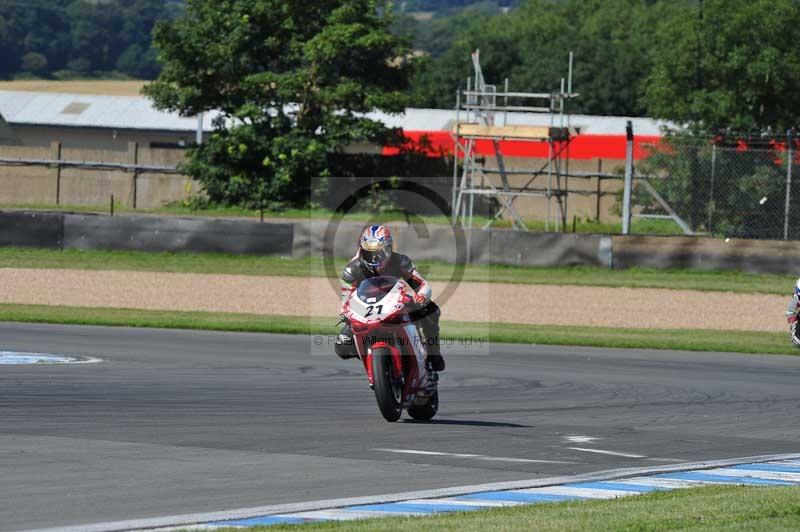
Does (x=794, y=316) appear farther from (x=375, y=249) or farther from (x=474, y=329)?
(x=375, y=249)

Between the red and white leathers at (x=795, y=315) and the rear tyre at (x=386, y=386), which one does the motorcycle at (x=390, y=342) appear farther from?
the red and white leathers at (x=795, y=315)

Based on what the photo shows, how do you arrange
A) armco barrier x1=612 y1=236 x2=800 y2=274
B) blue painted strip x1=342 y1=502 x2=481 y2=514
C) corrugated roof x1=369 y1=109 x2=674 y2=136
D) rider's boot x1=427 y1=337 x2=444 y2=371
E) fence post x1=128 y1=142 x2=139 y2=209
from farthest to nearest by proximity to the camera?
corrugated roof x1=369 y1=109 x2=674 y2=136 < fence post x1=128 y1=142 x2=139 y2=209 < armco barrier x1=612 y1=236 x2=800 y2=274 < rider's boot x1=427 y1=337 x2=444 y2=371 < blue painted strip x1=342 y1=502 x2=481 y2=514

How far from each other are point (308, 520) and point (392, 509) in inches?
23.8

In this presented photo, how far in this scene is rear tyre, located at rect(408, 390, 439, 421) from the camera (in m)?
12.4

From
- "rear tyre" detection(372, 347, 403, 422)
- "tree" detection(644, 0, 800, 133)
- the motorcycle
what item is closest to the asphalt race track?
"rear tyre" detection(372, 347, 403, 422)

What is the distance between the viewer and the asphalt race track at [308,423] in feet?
28.2

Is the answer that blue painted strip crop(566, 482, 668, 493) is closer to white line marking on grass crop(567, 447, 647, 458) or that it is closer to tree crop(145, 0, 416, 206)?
white line marking on grass crop(567, 447, 647, 458)

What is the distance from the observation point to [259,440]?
10609 millimetres

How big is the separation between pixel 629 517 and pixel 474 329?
1529 centimetres

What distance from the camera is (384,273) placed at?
→ 1222cm

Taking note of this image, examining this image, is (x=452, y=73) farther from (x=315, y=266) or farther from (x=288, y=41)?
(x=315, y=266)

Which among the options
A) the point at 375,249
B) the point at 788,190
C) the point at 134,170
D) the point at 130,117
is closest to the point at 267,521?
the point at 375,249

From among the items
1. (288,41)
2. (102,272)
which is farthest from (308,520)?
(288,41)

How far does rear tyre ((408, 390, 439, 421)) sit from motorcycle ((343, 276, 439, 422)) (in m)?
0.15
